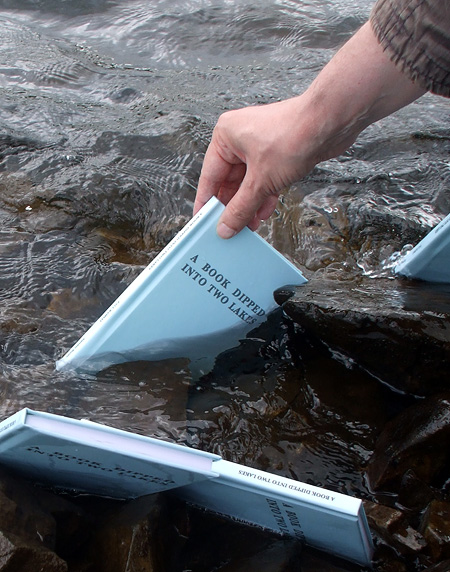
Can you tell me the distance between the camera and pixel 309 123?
6.52ft

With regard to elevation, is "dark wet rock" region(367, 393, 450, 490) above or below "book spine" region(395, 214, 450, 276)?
below

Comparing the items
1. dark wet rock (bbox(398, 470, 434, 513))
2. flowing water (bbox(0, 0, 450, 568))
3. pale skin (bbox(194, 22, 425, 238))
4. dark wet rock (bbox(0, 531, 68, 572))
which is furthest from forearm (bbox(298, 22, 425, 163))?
dark wet rock (bbox(0, 531, 68, 572))

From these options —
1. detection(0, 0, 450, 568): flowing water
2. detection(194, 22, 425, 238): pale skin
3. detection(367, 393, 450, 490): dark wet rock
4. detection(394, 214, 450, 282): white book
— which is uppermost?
detection(194, 22, 425, 238): pale skin

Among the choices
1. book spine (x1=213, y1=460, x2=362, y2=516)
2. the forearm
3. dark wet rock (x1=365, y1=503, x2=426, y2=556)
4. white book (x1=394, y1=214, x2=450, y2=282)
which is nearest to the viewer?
book spine (x1=213, y1=460, x2=362, y2=516)

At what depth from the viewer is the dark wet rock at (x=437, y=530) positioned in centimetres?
191

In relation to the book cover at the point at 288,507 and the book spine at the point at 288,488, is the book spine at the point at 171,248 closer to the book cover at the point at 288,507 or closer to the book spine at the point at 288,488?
the book cover at the point at 288,507

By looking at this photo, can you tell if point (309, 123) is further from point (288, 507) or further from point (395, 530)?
point (395, 530)

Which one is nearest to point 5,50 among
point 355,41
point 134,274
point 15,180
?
point 15,180

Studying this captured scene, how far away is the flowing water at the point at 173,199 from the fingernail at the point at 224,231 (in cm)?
58

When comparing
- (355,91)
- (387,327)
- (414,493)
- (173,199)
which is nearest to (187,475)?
(414,493)

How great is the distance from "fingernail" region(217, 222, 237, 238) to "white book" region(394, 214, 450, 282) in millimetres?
856

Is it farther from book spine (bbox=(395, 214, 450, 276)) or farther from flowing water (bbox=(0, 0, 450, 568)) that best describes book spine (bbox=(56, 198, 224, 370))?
book spine (bbox=(395, 214, 450, 276))

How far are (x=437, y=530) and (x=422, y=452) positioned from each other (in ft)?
0.92

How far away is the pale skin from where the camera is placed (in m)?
1.85
